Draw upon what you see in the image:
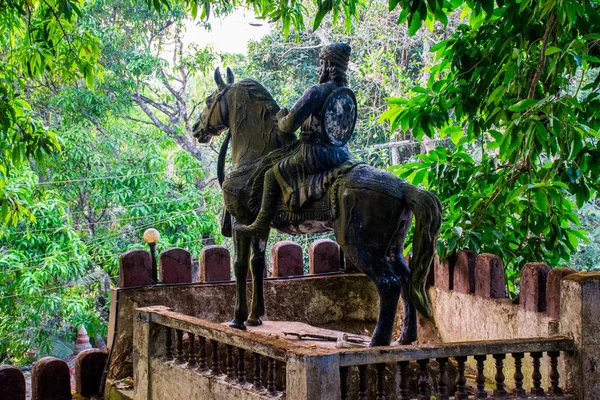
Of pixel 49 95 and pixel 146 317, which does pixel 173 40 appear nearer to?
pixel 49 95

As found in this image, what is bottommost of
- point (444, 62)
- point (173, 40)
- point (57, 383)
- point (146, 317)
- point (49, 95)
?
point (57, 383)

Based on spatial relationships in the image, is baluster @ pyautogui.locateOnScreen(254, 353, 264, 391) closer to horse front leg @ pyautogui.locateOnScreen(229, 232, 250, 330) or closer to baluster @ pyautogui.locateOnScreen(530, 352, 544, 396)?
horse front leg @ pyautogui.locateOnScreen(229, 232, 250, 330)

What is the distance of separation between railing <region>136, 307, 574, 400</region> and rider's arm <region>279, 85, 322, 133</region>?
1475mm

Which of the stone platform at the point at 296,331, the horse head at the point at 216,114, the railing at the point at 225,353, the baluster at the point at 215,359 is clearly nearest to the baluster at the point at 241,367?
the railing at the point at 225,353

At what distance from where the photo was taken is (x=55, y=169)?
→ 1131cm

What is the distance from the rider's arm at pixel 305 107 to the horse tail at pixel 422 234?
0.87 m

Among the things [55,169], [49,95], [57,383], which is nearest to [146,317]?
[57,383]

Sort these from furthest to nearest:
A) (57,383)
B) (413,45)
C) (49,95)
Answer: (413,45) → (49,95) → (57,383)

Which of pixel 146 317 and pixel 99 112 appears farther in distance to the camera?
pixel 99 112

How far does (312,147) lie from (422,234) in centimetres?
98

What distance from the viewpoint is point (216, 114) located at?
6.09 m

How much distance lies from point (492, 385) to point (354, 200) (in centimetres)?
186

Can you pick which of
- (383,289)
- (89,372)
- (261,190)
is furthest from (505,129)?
(89,372)

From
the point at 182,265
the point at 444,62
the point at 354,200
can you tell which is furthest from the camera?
the point at 182,265
